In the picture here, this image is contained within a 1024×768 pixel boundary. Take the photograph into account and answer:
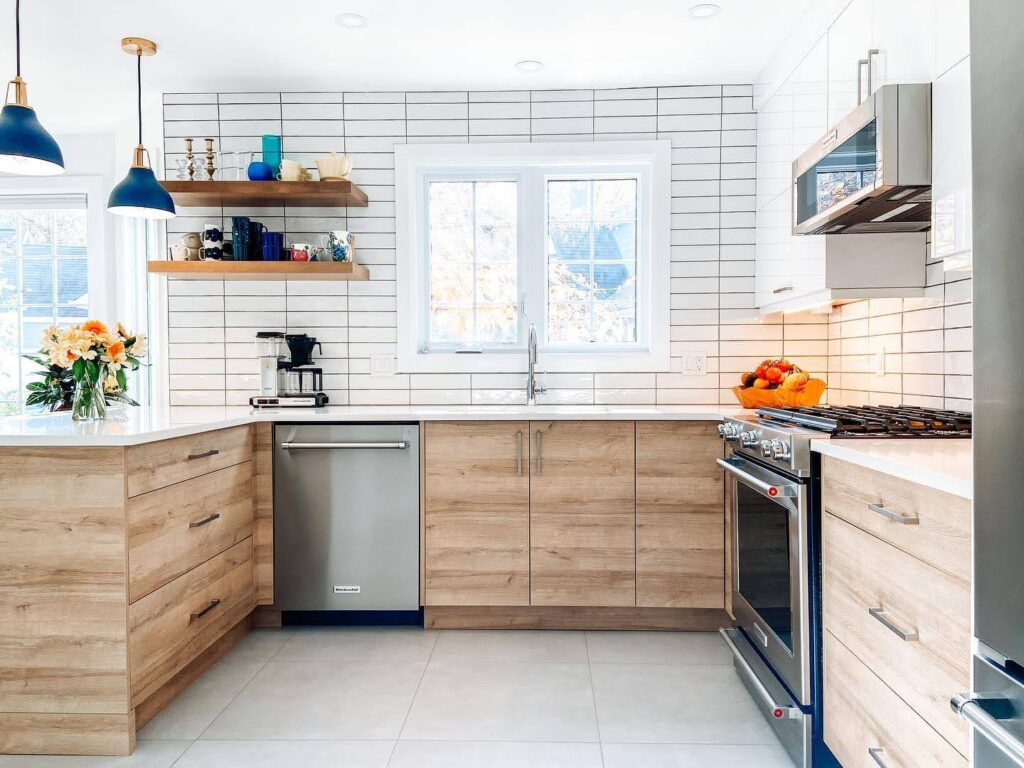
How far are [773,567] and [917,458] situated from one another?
759 millimetres

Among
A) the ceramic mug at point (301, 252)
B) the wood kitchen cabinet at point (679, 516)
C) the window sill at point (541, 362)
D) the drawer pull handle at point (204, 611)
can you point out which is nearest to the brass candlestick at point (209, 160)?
the ceramic mug at point (301, 252)

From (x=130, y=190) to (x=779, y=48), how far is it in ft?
8.78

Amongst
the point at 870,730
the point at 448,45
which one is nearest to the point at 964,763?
the point at 870,730

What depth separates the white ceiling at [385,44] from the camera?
8.50 ft

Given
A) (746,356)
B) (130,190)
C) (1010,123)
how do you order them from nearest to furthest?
(1010,123) → (130,190) → (746,356)

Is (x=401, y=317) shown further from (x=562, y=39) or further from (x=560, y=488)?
(x=562, y=39)

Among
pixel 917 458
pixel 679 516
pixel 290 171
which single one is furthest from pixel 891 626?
pixel 290 171

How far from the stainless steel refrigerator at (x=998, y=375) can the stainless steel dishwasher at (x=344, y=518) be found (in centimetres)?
216

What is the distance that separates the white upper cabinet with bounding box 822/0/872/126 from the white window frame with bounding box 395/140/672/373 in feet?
3.33

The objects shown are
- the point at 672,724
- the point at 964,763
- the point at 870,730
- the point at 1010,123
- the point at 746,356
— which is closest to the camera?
the point at 1010,123

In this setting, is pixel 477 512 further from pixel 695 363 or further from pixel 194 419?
pixel 695 363

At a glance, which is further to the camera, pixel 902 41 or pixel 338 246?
pixel 338 246

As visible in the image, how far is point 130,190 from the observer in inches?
105

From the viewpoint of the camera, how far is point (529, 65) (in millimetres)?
3051
